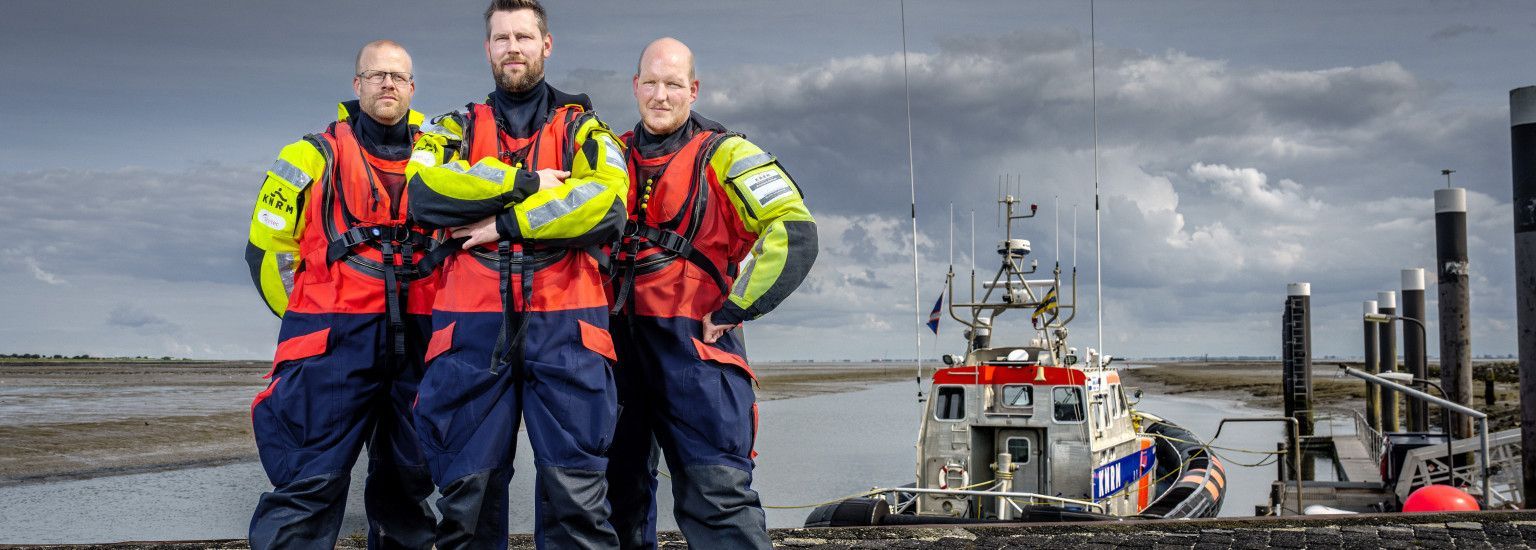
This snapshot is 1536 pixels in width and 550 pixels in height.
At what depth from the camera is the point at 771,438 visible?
3228 cm

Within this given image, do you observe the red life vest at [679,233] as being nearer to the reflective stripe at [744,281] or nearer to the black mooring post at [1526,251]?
the reflective stripe at [744,281]

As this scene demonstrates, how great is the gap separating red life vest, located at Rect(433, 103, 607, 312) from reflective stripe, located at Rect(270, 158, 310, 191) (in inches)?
26.6

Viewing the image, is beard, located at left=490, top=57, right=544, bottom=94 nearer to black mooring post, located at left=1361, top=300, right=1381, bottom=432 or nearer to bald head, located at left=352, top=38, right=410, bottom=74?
bald head, located at left=352, top=38, right=410, bottom=74

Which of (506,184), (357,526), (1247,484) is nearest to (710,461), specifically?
(506,184)

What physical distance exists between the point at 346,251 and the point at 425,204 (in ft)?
2.01

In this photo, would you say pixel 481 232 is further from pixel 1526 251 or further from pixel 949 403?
pixel 1526 251

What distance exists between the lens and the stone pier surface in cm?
526

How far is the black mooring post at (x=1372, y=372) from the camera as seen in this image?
2275cm

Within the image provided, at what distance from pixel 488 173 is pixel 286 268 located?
117 cm

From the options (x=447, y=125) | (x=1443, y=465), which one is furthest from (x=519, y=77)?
(x=1443, y=465)

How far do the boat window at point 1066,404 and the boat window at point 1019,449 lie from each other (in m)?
0.54

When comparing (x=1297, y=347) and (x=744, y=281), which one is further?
(x=1297, y=347)

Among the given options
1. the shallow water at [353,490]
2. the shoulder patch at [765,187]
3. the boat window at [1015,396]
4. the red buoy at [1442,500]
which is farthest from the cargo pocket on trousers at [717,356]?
the boat window at [1015,396]

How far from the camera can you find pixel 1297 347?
2152 centimetres
